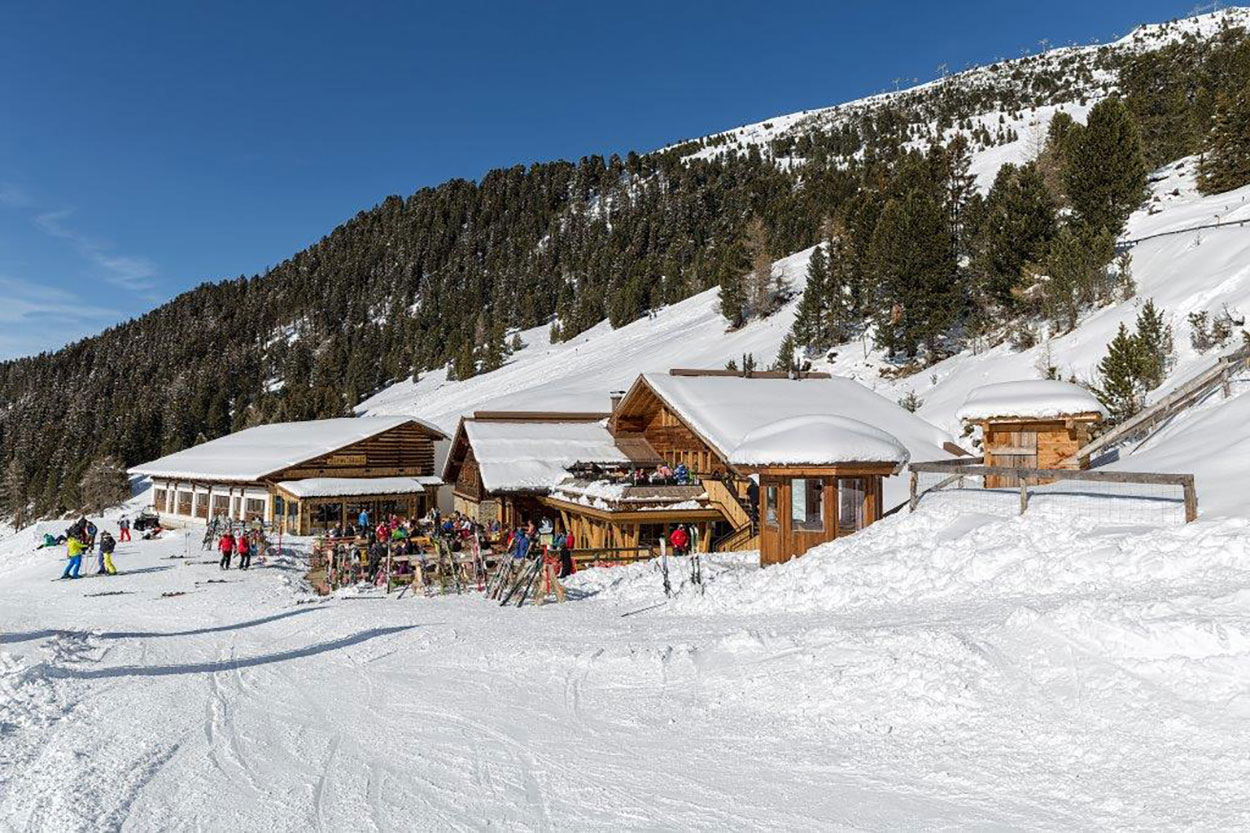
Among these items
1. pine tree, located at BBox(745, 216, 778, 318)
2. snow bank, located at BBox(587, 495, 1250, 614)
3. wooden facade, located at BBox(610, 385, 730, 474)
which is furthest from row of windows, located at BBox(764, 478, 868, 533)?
pine tree, located at BBox(745, 216, 778, 318)

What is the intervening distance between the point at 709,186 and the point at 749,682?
142 meters

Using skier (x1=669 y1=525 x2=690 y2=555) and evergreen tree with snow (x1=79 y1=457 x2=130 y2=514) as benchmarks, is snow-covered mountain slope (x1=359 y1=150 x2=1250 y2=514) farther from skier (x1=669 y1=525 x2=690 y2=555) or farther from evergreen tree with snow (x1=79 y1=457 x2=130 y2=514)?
evergreen tree with snow (x1=79 y1=457 x2=130 y2=514)

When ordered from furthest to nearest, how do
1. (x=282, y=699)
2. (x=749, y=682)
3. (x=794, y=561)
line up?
(x=794, y=561)
(x=282, y=699)
(x=749, y=682)

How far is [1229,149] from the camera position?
163 ft

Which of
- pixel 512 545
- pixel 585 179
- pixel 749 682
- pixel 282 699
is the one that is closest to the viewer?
pixel 749 682

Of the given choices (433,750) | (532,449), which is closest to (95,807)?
(433,750)

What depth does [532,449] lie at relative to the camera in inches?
1208

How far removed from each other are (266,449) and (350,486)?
668 cm

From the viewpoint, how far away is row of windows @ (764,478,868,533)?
16.3m

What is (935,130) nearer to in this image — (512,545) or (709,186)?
(709,186)

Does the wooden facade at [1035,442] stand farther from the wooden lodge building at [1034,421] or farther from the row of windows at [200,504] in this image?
the row of windows at [200,504]

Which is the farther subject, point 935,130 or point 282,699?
point 935,130

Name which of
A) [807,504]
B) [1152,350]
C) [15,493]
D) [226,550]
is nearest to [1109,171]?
[1152,350]

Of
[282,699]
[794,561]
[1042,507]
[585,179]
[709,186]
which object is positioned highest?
[585,179]
